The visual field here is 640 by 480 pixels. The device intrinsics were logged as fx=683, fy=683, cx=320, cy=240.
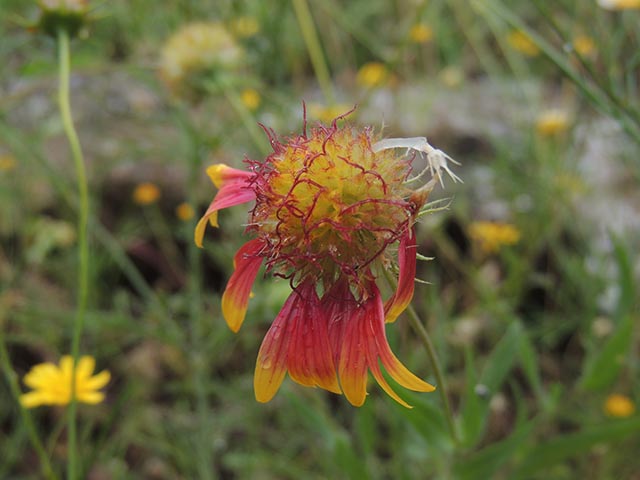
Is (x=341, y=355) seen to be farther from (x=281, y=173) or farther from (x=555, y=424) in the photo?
(x=555, y=424)

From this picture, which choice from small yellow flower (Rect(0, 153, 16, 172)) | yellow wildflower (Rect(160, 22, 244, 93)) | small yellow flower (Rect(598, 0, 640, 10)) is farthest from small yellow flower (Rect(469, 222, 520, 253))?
small yellow flower (Rect(0, 153, 16, 172))

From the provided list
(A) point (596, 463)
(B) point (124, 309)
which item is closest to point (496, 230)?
(A) point (596, 463)

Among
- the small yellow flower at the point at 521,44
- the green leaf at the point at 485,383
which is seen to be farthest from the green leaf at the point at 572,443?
the small yellow flower at the point at 521,44

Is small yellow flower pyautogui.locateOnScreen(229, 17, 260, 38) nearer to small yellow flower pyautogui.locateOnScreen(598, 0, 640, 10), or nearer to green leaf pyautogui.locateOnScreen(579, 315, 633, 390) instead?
small yellow flower pyautogui.locateOnScreen(598, 0, 640, 10)

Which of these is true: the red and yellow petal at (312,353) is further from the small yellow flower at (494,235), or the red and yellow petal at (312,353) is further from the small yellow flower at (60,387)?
the small yellow flower at (494,235)

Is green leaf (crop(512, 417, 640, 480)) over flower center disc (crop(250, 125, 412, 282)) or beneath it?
beneath

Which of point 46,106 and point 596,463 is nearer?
point 596,463
